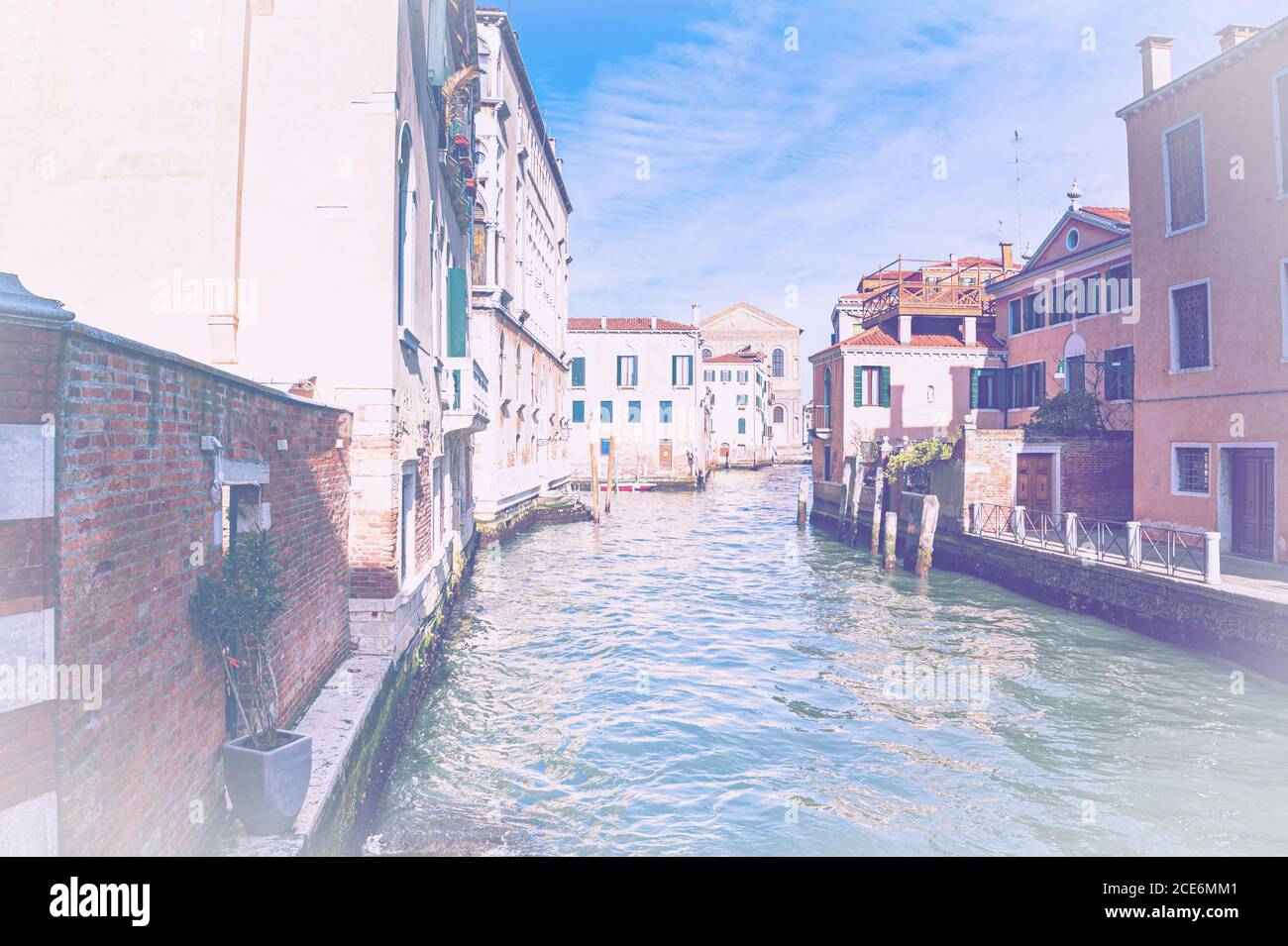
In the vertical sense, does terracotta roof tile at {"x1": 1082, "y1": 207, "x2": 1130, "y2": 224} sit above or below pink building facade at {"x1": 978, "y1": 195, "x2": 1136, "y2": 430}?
above

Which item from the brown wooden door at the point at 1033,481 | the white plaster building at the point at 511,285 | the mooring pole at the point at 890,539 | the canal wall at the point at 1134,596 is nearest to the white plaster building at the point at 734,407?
the white plaster building at the point at 511,285

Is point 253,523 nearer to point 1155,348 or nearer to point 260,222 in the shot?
point 260,222

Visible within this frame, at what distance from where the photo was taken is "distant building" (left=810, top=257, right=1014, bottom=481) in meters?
28.6

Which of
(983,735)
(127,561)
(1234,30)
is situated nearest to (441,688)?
(983,735)

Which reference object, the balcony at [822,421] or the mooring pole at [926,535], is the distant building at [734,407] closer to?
the balcony at [822,421]

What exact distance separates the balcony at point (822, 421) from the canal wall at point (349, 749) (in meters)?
23.0

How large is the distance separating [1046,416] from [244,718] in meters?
19.3

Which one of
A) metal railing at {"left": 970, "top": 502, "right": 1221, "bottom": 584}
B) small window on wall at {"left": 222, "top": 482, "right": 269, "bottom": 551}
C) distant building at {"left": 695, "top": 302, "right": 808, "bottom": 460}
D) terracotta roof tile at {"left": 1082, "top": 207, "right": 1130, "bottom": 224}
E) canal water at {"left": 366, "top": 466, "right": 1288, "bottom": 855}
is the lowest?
canal water at {"left": 366, "top": 466, "right": 1288, "bottom": 855}

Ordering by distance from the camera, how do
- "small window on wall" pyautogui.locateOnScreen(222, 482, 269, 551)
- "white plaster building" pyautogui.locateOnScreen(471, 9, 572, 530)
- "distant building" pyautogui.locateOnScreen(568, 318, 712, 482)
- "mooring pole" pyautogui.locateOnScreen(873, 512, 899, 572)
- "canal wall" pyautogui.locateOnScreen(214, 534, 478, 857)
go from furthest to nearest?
"distant building" pyautogui.locateOnScreen(568, 318, 712, 482) < "white plaster building" pyautogui.locateOnScreen(471, 9, 572, 530) < "mooring pole" pyautogui.locateOnScreen(873, 512, 899, 572) < "small window on wall" pyautogui.locateOnScreen(222, 482, 269, 551) < "canal wall" pyautogui.locateOnScreen(214, 534, 478, 857)

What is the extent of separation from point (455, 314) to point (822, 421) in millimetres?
20818

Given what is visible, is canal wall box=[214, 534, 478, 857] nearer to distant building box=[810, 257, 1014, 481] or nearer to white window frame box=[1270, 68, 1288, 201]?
white window frame box=[1270, 68, 1288, 201]

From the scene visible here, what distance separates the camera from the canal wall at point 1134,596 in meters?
10.5

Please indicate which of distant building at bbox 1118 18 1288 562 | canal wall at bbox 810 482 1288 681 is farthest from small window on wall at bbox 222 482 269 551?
distant building at bbox 1118 18 1288 562

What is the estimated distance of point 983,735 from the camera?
8.75m
